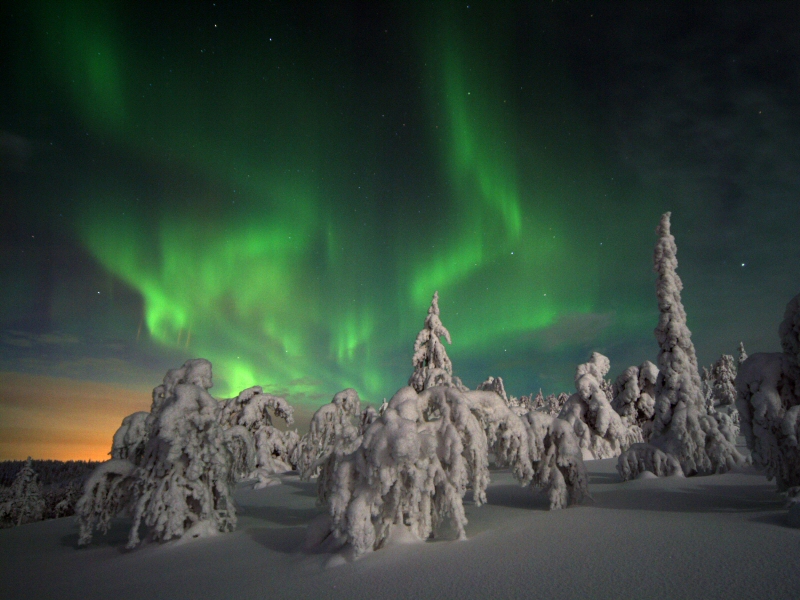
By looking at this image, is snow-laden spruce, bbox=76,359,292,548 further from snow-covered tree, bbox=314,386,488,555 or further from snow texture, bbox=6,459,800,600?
snow-covered tree, bbox=314,386,488,555

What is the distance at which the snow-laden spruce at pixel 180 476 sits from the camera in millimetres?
11414

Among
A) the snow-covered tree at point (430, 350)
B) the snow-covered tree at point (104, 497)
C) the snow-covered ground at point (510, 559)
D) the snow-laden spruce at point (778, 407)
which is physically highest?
the snow-covered tree at point (430, 350)

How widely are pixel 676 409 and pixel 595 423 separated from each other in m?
13.6

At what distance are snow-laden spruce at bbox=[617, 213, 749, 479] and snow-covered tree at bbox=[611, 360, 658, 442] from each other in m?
9.98

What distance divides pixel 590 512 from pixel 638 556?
12.3ft

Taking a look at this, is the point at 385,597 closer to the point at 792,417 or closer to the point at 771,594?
the point at 771,594

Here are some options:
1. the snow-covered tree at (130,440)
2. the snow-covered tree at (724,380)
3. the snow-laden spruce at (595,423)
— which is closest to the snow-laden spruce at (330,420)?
the snow-covered tree at (130,440)

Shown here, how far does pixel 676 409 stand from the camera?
19.3 m

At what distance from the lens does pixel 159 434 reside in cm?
1154

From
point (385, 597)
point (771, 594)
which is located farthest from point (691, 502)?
point (385, 597)

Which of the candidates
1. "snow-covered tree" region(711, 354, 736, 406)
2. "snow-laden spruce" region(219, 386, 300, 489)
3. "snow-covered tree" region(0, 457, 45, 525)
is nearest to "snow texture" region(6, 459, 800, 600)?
"snow-laden spruce" region(219, 386, 300, 489)

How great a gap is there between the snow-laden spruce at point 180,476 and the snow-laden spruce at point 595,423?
26.1m

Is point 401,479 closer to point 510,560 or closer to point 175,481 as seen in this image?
point 510,560

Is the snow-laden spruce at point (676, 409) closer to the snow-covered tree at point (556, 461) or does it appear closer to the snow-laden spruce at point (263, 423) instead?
the snow-covered tree at point (556, 461)
